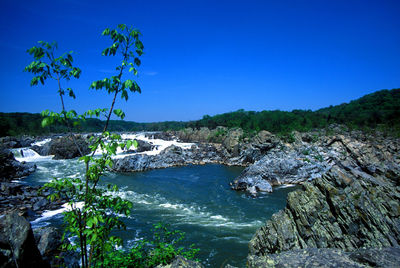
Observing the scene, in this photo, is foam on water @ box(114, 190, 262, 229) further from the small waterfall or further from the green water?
the small waterfall

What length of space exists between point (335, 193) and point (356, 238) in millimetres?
1813

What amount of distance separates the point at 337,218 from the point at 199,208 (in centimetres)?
1155

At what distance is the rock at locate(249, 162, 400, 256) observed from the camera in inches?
313

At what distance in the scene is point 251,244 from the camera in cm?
1003

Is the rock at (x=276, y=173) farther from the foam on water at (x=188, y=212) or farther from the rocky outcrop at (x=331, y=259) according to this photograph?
the rocky outcrop at (x=331, y=259)

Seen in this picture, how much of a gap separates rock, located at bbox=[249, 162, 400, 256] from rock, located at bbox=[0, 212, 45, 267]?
28.0 feet

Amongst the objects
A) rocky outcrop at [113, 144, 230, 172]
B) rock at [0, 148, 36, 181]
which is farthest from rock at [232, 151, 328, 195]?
rock at [0, 148, 36, 181]

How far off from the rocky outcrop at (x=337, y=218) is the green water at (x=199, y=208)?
2958 mm

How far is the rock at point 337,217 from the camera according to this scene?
26.1 ft

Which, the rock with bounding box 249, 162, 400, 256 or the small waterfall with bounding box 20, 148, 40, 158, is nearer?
the rock with bounding box 249, 162, 400, 256

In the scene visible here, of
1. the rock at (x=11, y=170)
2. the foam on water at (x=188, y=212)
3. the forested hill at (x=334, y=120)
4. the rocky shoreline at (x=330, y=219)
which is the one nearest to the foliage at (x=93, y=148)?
the rocky shoreline at (x=330, y=219)

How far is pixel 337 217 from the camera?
8.79 m

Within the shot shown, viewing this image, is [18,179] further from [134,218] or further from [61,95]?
[61,95]

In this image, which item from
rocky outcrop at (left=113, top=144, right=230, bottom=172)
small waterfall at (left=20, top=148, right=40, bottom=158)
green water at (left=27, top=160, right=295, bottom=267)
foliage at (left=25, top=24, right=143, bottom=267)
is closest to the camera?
foliage at (left=25, top=24, right=143, bottom=267)
